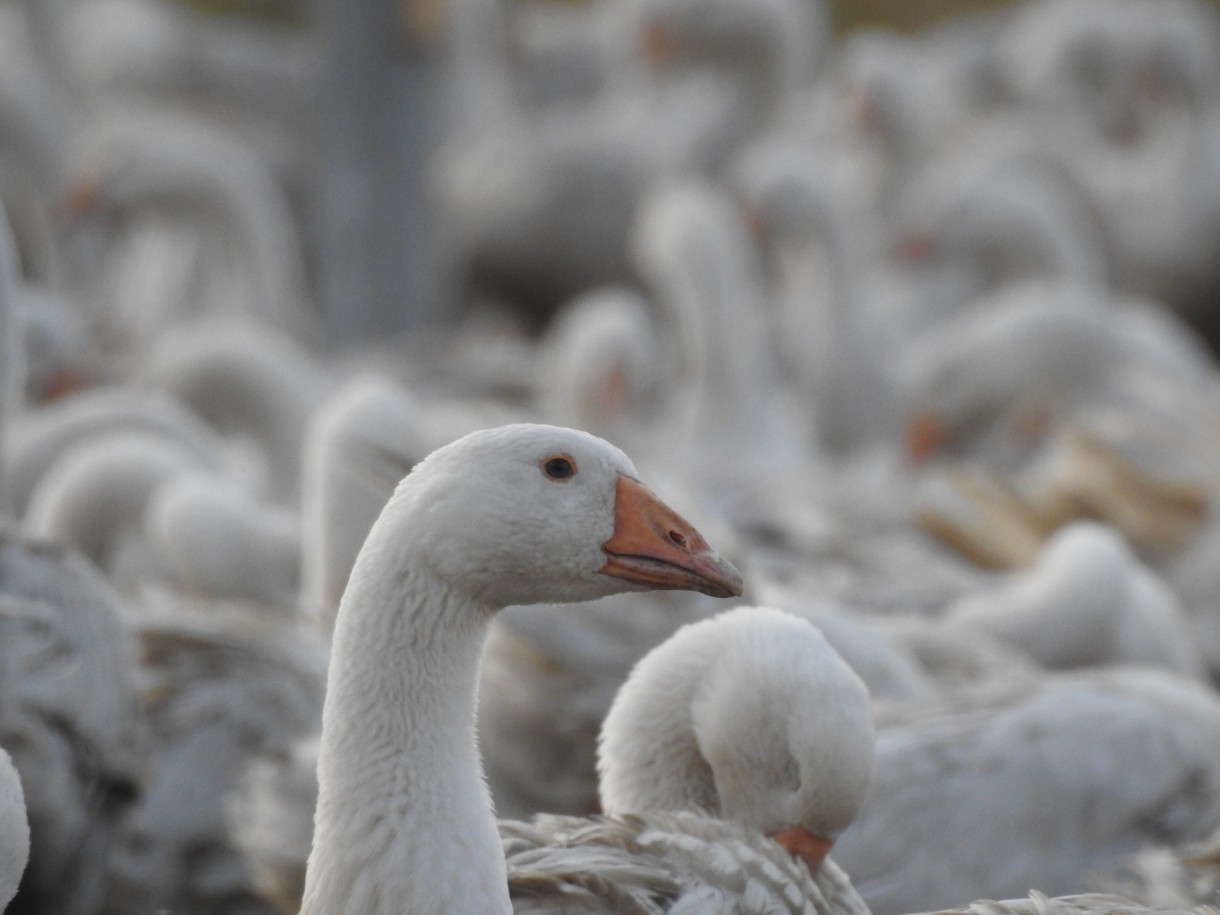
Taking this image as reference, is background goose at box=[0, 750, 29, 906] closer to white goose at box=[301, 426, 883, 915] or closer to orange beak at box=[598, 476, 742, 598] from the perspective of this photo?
white goose at box=[301, 426, 883, 915]

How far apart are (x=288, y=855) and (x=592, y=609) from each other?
747 millimetres

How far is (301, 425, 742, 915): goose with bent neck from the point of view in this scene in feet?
9.73

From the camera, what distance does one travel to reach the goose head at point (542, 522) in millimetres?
2973

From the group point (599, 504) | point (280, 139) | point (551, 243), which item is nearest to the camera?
point (599, 504)

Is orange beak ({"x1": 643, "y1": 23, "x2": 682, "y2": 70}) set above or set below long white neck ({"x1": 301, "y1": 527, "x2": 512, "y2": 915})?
above

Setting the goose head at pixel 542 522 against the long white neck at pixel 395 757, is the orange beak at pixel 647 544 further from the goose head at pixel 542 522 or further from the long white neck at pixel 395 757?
the long white neck at pixel 395 757

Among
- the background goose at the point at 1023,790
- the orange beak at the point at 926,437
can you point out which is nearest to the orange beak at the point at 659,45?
→ the orange beak at the point at 926,437

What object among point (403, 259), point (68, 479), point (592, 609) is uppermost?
point (403, 259)

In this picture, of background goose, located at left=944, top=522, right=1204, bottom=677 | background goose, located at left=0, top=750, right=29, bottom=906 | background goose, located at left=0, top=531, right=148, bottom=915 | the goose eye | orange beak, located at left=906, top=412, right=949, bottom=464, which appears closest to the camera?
background goose, located at left=0, top=750, right=29, bottom=906

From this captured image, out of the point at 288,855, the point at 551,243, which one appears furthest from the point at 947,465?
the point at 288,855

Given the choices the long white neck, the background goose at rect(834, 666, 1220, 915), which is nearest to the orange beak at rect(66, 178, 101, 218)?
the background goose at rect(834, 666, 1220, 915)

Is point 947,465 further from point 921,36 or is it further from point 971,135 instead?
Answer: point 921,36

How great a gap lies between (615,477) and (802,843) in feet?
2.46

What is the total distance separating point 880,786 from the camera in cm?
411
